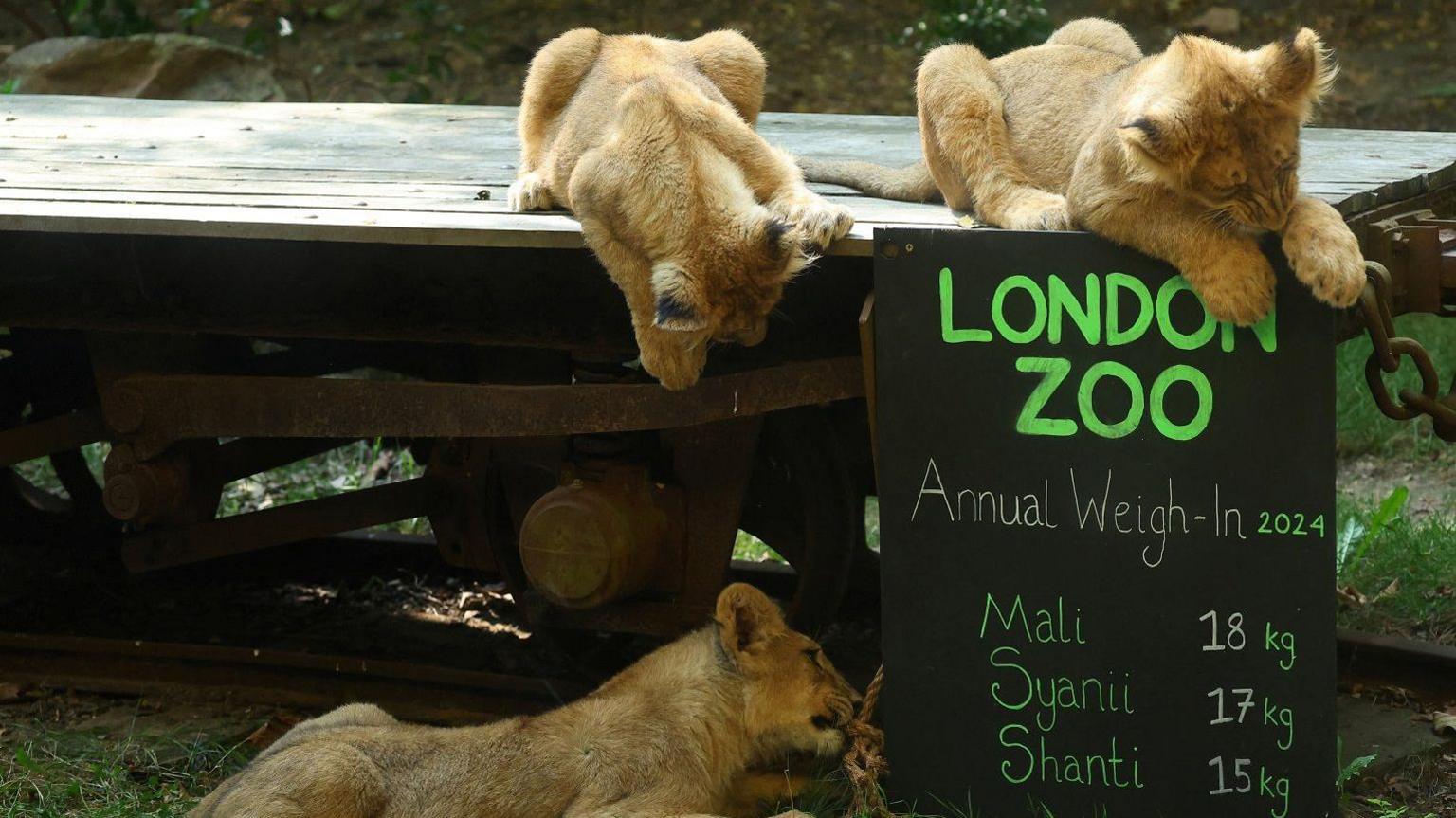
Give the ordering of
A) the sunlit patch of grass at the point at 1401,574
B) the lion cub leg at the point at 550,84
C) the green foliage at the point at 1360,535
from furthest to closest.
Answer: the green foliage at the point at 1360,535 → the sunlit patch of grass at the point at 1401,574 → the lion cub leg at the point at 550,84

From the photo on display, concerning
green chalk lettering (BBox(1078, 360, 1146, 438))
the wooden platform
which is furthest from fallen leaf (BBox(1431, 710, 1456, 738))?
green chalk lettering (BBox(1078, 360, 1146, 438))

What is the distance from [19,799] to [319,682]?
1.08 m

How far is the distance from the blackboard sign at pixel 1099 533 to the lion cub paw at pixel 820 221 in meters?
0.14

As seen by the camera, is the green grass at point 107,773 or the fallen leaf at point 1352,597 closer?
the green grass at point 107,773

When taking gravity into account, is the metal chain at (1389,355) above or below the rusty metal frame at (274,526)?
above

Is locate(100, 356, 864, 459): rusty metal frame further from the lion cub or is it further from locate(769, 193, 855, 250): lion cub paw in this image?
locate(769, 193, 855, 250): lion cub paw

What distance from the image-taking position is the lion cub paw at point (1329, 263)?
3.67 m

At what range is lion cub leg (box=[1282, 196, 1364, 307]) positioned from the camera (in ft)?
12.0

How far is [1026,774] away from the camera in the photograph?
4.26 meters

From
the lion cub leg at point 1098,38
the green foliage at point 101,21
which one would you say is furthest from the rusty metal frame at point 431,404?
the green foliage at point 101,21

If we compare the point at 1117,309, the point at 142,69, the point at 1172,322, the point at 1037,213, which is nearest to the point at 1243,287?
the point at 1172,322

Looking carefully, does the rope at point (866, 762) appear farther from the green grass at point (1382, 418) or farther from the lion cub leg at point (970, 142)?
the green grass at point (1382, 418)

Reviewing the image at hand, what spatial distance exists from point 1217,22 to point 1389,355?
9.26 m

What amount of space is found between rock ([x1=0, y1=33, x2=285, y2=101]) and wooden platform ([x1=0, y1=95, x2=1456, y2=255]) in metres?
2.82
